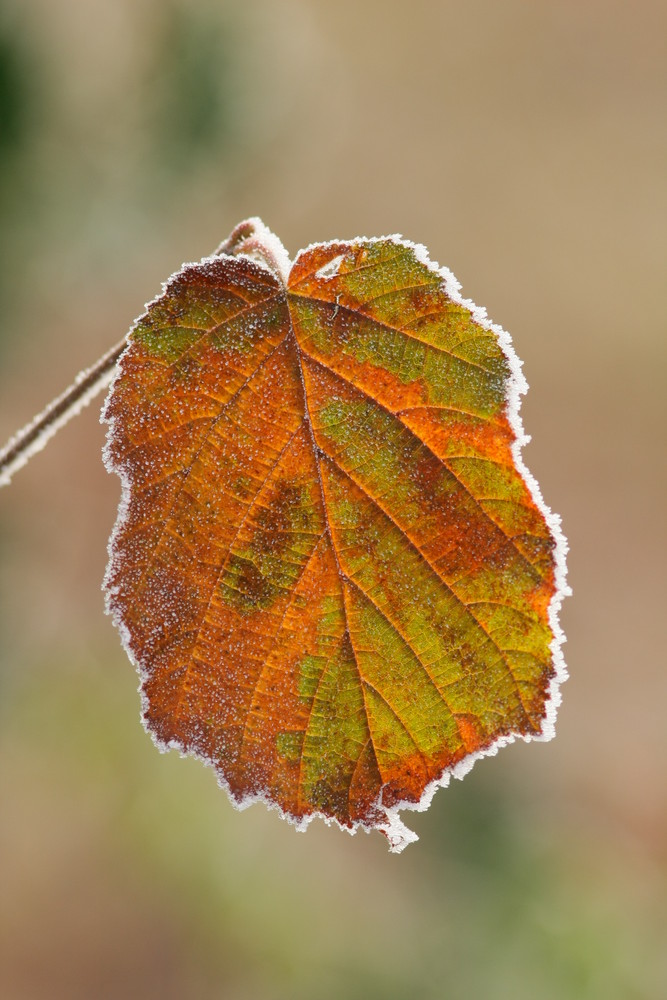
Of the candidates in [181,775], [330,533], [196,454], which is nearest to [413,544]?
[330,533]

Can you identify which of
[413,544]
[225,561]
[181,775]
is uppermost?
[181,775]

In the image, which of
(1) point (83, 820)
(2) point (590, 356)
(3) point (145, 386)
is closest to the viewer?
(3) point (145, 386)

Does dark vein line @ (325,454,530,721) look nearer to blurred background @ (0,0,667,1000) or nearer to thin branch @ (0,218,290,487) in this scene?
thin branch @ (0,218,290,487)

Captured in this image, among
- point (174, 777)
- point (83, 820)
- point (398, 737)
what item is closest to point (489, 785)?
point (174, 777)

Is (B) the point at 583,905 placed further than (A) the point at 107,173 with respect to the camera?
Yes

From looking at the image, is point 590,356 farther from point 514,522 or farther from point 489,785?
point 514,522

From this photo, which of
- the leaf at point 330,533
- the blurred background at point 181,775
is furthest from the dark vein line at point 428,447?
the blurred background at point 181,775

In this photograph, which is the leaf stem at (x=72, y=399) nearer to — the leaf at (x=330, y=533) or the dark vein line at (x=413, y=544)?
the leaf at (x=330, y=533)

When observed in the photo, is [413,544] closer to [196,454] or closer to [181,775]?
[196,454]
